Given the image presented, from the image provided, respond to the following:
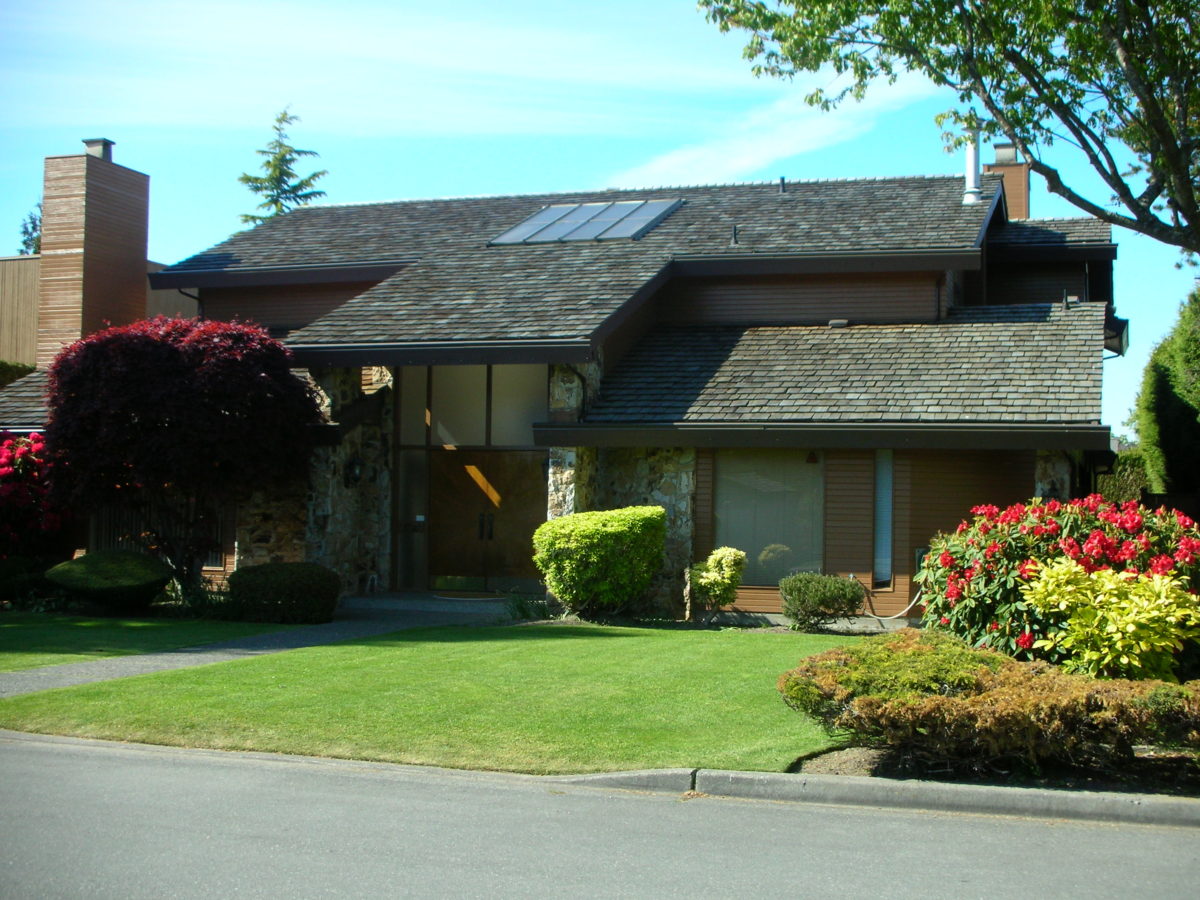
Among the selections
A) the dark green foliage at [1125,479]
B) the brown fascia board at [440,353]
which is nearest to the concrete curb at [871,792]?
the brown fascia board at [440,353]

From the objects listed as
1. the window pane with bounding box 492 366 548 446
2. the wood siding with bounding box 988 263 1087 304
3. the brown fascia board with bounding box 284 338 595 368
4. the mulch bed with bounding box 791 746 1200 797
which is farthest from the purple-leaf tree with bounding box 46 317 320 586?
the wood siding with bounding box 988 263 1087 304

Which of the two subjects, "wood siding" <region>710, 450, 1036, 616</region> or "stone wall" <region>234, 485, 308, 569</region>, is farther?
"stone wall" <region>234, 485, 308, 569</region>

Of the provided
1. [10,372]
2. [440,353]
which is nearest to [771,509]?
[440,353]

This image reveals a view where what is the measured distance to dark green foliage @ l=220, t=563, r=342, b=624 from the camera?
613 inches

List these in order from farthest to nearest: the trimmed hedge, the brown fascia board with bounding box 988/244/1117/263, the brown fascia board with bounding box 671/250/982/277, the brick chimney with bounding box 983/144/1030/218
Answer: the brick chimney with bounding box 983/144/1030/218
the brown fascia board with bounding box 988/244/1117/263
the brown fascia board with bounding box 671/250/982/277
the trimmed hedge

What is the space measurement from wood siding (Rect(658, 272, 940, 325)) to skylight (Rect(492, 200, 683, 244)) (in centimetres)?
162

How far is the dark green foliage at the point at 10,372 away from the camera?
23.6 m

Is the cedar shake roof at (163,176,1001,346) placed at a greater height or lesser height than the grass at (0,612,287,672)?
greater

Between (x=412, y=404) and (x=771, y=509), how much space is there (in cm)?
629

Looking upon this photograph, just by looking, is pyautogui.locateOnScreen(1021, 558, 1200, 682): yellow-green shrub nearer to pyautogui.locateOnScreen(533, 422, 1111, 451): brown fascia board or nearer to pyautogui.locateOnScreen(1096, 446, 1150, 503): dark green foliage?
pyautogui.locateOnScreen(533, 422, 1111, 451): brown fascia board

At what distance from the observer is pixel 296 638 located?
46.0 feet

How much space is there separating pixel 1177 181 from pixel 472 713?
11.6 metres

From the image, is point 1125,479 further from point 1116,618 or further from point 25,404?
point 25,404

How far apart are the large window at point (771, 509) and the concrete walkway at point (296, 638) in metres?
3.51
